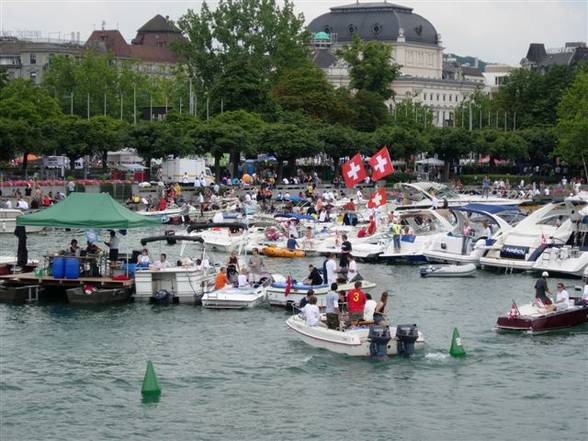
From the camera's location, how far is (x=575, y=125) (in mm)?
125312

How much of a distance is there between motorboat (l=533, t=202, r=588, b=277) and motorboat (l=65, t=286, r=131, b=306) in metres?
19.5

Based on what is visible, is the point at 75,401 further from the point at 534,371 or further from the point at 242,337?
the point at 534,371

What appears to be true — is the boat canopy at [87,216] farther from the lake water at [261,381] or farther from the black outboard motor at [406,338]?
the black outboard motor at [406,338]

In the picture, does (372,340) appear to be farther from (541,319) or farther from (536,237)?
(536,237)

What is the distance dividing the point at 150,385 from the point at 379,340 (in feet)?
23.1

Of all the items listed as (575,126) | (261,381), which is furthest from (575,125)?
(261,381)

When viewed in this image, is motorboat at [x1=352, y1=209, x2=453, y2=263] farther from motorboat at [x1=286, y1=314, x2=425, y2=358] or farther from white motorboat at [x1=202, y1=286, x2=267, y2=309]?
motorboat at [x1=286, y1=314, x2=425, y2=358]

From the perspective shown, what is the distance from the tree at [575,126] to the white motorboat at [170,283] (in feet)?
261

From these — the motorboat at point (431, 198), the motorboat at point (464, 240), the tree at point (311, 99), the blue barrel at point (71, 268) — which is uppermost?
the tree at point (311, 99)

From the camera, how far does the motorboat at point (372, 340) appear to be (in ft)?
132

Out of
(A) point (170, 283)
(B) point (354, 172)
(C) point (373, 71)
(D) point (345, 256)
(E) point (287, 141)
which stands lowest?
(A) point (170, 283)

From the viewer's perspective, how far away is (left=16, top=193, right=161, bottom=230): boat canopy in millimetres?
51406

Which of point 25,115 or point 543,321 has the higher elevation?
point 25,115

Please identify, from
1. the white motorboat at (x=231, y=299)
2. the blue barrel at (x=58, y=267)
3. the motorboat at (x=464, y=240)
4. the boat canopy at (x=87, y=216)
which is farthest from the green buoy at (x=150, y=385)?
the motorboat at (x=464, y=240)
